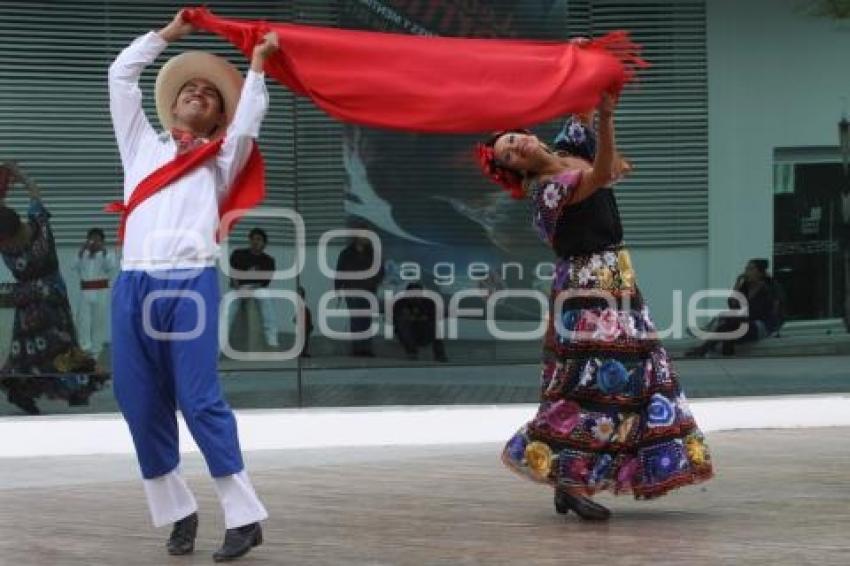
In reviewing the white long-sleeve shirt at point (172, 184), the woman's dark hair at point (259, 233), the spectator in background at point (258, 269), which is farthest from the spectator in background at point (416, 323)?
the white long-sleeve shirt at point (172, 184)

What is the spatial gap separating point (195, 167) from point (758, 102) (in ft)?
21.9

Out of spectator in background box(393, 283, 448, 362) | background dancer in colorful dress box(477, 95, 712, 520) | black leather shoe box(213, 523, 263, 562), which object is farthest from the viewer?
spectator in background box(393, 283, 448, 362)

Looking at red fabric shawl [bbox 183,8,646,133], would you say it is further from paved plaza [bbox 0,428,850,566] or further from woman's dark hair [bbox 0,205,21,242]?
woman's dark hair [bbox 0,205,21,242]

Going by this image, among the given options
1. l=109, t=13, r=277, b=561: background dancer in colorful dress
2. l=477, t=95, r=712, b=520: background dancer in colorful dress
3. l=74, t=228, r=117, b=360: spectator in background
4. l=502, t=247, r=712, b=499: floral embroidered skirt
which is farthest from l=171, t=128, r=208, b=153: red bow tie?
l=74, t=228, r=117, b=360: spectator in background

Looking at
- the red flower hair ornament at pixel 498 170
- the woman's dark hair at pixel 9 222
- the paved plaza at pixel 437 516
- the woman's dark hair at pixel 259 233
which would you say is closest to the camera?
the paved plaza at pixel 437 516

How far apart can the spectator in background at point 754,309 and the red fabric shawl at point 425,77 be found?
17.6ft

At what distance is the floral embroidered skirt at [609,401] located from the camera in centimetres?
770

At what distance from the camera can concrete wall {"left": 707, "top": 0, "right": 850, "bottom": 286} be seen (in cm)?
1259

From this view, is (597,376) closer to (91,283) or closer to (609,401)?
(609,401)

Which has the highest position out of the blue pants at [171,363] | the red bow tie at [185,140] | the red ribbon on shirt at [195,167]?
the red bow tie at [185,140]

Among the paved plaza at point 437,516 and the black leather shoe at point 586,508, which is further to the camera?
the black leather shoe at point 586,508

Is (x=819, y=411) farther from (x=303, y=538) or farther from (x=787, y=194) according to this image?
(x=303, y=538)

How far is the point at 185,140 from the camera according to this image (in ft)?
22.7

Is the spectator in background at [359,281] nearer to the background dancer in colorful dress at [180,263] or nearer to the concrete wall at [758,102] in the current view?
the concrete wall at [758,102]
